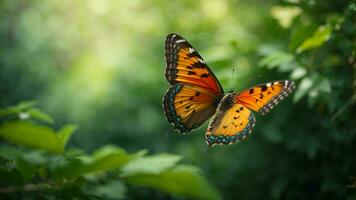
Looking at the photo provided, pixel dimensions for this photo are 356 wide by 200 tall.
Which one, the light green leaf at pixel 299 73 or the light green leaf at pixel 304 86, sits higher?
the light green leaf at pixel 299 73

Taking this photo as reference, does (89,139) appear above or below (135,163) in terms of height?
above

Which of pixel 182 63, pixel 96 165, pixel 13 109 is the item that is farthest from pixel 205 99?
pixel 96 165

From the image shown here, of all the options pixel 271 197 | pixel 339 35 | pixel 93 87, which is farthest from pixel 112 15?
pixel 339 35

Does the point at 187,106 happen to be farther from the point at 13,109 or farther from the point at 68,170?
the point at 68,170

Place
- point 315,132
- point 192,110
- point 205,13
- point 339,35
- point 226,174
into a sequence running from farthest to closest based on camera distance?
1. point 205,13
2. point 226,174
3. point 315,132
4. point 192,110
5. point 339,35

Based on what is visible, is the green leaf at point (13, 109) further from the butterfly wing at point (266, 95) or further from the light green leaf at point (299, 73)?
the light green leaf at point (299, 73)

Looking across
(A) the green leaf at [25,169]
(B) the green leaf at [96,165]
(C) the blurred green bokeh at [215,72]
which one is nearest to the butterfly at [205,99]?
(C) the blurred green bokeh at [215,72]

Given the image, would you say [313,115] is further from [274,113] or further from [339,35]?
[339,35]
